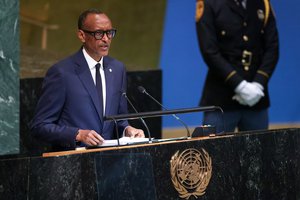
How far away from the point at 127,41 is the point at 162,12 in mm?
655

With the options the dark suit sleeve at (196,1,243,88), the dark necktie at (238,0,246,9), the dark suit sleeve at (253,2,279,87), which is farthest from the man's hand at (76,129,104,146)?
the dark necktie at (238,0,246,9)

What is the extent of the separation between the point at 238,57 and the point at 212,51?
9.0 inches

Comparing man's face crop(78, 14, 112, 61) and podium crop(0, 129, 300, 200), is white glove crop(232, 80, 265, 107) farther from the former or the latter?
man's face crop(78, 14, 112, 61)

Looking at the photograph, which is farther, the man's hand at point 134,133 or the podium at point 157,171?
the man's hand at point 134,133

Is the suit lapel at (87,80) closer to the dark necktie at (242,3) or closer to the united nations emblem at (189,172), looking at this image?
the united nations emblem at (189,172)

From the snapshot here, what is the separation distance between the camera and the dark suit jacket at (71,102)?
15.8ft

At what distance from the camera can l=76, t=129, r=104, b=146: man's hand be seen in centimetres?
444

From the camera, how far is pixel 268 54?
21.1 feet

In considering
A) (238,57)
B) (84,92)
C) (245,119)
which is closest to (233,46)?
(238,57)

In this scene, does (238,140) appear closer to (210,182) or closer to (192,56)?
(210,182)

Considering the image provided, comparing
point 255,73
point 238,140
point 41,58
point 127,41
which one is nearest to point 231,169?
point 238,140

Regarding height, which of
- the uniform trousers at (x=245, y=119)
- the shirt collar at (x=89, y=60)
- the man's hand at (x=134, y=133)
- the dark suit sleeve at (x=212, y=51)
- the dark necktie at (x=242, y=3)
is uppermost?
the dark necktie at (x=242, y=3)

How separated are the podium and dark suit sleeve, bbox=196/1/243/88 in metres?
1.39

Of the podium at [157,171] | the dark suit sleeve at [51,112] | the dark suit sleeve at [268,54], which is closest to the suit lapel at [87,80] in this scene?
the dark suit sleeve at [51,112]
